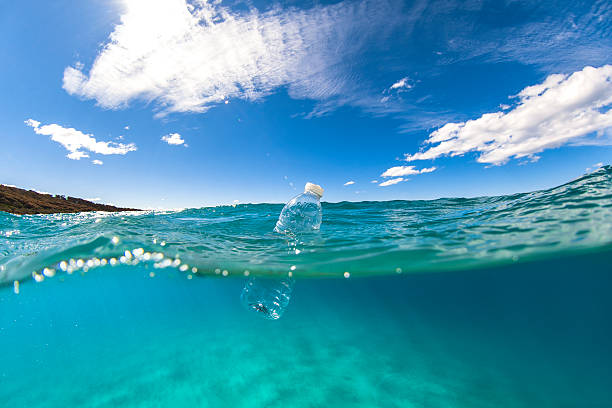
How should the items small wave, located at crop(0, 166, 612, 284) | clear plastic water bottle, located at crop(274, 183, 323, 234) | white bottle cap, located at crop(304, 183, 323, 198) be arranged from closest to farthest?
1. small wave, located at crop(0, 166, 612, 284)
2. white bottle cap, located at crop(304, 183, 323, 198)
3. clear plastic water bottle, located at crop(274, 183, 323, 234)

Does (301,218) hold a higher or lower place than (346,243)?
higher

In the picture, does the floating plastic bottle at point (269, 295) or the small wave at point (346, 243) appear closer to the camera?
the small wave at point (346, 243)

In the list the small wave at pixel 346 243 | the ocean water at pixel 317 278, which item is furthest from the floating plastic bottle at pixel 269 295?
the small wave at pixel 346 243

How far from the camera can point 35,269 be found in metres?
8.01

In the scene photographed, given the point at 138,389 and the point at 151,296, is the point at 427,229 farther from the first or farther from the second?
the point at 151,296

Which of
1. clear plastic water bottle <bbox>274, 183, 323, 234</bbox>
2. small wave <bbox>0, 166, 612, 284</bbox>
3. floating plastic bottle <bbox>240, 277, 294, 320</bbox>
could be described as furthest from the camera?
floating plastic bottle <bbox>240, 277, 294, 320</bbox>

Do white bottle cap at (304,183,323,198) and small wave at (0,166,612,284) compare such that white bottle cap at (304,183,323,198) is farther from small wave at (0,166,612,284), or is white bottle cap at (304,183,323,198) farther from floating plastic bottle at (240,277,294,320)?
floating plastic bottle at (240,277,294,320)

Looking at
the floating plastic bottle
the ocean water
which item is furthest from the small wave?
the floating plastic bottle

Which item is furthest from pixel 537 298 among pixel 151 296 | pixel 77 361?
pixel 151 296

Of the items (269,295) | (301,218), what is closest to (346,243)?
(301,218)

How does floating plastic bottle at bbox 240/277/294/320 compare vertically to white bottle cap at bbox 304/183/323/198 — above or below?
below

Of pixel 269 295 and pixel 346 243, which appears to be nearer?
pixel 346 243

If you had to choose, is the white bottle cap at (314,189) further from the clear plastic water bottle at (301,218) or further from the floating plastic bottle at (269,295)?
the floating plastic bottle at (269,295)

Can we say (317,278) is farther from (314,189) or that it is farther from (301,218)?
(314,189)
